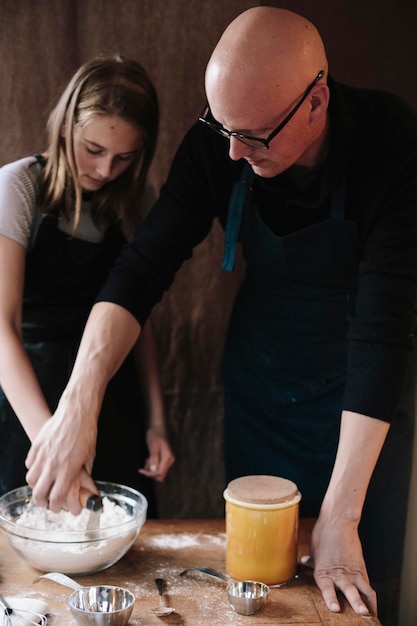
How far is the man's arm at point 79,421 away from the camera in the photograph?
4.59 feet

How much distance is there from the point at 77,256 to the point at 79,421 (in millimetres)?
536

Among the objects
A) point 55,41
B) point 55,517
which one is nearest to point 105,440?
point 55,517

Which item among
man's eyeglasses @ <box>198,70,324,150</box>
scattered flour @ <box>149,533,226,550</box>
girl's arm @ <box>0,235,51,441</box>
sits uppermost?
man's eyeglasses @ <box>198,70,324,150</box>

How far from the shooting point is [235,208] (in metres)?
1.73

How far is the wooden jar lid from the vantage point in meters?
1.31

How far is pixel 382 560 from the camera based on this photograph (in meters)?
1.76

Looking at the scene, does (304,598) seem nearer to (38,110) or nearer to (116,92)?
(116,92)

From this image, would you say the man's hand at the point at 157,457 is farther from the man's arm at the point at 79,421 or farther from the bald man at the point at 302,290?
the man's arm at the point at 79,421

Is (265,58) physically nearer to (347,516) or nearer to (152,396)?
(347,516)

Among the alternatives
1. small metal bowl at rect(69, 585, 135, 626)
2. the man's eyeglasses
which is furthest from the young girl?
small metal bowl at rect(69, 585, 135, 626)

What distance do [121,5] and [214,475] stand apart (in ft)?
4.77

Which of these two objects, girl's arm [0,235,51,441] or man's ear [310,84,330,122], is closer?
man's ear [310,84,330,122]

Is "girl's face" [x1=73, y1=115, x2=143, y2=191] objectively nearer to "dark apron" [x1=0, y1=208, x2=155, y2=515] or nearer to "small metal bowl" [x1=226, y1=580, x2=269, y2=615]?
"dark apron" [x1=0, y1=208, x2=155, y2=515]

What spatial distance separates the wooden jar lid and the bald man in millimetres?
96
